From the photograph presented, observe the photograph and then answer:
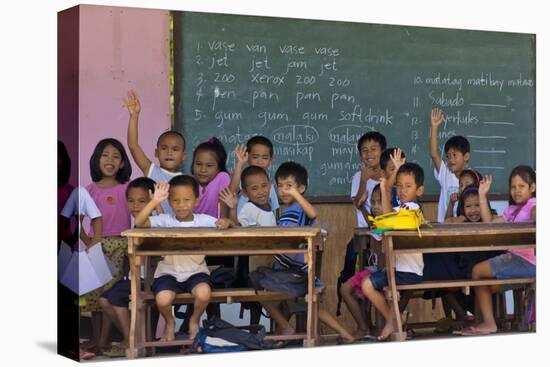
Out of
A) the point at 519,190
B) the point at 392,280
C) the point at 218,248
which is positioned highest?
the point at 519,190

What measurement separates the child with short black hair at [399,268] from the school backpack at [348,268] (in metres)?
0.24

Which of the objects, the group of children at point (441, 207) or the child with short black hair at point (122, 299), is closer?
the child with short black hair at point (122, 299)

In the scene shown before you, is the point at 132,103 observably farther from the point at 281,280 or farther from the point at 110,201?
the point at 281,280

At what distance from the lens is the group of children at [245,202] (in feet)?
34.4

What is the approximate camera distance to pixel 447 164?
38.3ft

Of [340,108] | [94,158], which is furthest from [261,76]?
[94,158]

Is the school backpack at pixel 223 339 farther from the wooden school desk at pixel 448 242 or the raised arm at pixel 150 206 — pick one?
the wooden school desk at pixel 448 242

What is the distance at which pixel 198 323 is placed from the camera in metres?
10.7

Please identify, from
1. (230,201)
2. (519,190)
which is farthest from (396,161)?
(230,201)

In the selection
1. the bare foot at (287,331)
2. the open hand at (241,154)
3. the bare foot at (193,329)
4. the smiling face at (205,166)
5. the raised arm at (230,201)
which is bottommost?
the bare foot at (287,331)

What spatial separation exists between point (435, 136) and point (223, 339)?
8.18 ft

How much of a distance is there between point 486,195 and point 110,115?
3.33m

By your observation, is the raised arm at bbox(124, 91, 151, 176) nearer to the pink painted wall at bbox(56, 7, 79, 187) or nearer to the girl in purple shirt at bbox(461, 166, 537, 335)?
the pink painted wall at bbox(56, 7, 79, 187)

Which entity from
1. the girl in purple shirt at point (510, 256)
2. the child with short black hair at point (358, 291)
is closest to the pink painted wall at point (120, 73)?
the child with short black hair at point (358, 291)
